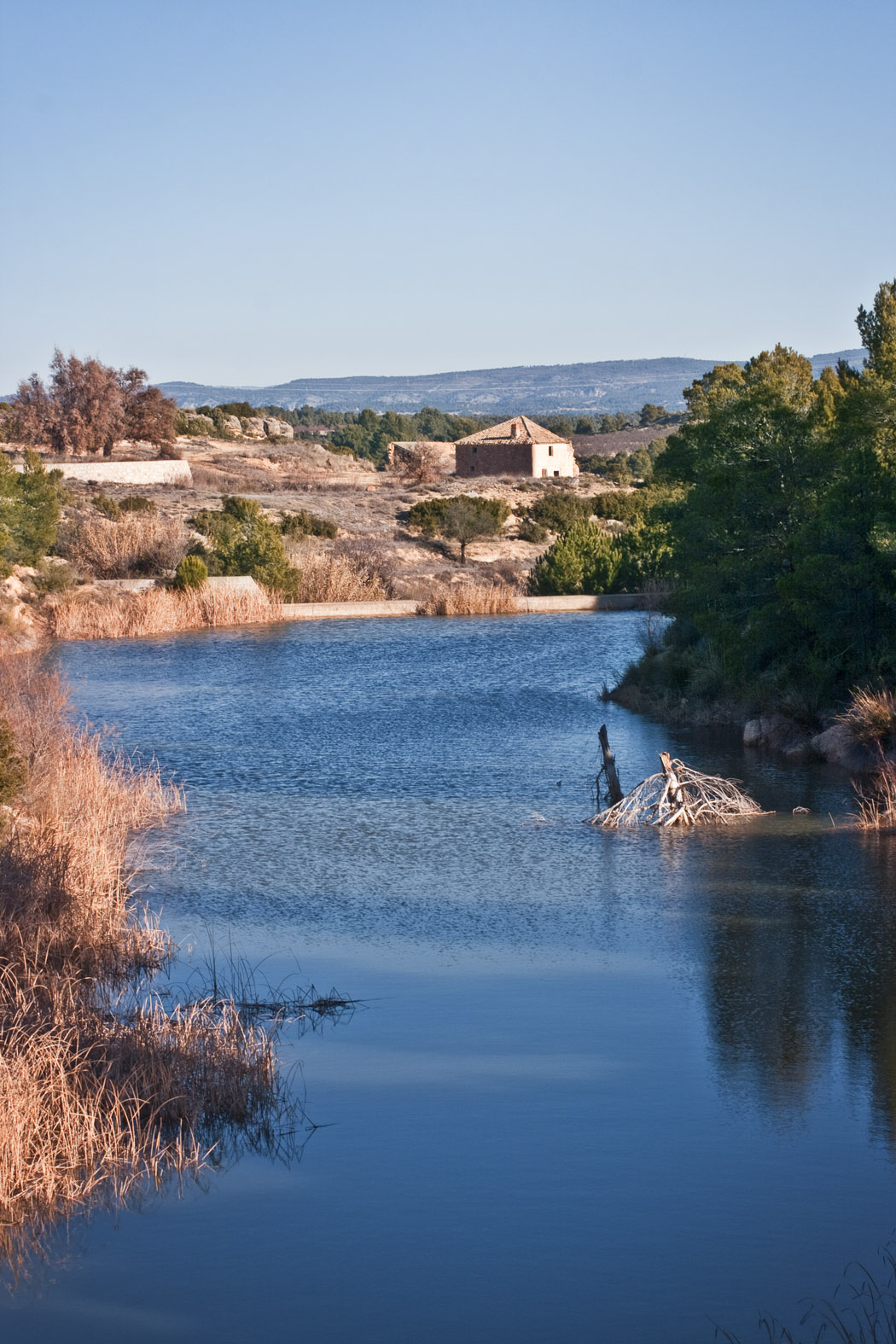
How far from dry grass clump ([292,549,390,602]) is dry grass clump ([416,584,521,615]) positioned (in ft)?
8.71

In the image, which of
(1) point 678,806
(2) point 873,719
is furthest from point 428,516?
(1) point 678,806

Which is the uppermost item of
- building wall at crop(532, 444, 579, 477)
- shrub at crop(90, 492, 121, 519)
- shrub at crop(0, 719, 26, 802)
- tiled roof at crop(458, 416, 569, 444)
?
tiled roof at crop(458, 416, 569, 444)

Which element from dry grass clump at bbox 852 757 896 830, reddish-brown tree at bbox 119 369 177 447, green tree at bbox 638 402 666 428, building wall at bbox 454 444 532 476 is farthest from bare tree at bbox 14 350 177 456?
green tree at bbox 638 402 666 428

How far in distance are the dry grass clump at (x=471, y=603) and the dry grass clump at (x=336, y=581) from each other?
8.71 ft

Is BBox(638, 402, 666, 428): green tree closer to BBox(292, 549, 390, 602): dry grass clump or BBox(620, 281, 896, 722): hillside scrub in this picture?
BBox(292, 549, 390, 602): dry grass clump

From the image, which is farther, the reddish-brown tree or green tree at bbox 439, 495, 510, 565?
the reddish-brown tree

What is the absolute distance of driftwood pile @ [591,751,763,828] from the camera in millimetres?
16156

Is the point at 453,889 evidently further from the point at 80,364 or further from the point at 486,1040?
the point at 80,364

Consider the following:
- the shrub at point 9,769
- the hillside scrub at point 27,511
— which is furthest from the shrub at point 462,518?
the shrub at point 9,769

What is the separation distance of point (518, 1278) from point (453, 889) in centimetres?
712

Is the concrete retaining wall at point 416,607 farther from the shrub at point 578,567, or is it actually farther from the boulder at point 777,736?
the boulder at point 777,736

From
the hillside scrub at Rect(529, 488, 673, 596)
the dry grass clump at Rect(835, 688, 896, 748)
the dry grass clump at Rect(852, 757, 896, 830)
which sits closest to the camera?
the dry grass clump at Rect(852, 757, 896, 830)

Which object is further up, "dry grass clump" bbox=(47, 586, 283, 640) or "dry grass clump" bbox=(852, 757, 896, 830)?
"dry grass clump" bbox=(47, 586, 283, 640)

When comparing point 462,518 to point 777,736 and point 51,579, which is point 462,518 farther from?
point 777,736
